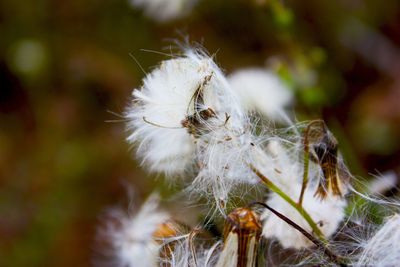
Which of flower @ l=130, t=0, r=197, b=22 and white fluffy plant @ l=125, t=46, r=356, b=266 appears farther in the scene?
flower @ l=130, t=0, r=197, b=22

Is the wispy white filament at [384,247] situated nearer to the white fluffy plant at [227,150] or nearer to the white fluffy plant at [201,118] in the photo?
the white fluffy plant at [227,150]

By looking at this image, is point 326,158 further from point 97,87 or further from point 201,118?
point 97,87

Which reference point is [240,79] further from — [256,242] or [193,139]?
[256,242]

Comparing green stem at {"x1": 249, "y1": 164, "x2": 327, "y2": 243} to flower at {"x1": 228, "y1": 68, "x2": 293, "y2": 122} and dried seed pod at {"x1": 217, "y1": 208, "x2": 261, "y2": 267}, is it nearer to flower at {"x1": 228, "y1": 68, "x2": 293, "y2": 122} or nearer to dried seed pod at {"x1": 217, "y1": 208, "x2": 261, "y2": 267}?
dried seed pod at {"x1": 217, "y1": 208, "x2": 261, "y2": 267}

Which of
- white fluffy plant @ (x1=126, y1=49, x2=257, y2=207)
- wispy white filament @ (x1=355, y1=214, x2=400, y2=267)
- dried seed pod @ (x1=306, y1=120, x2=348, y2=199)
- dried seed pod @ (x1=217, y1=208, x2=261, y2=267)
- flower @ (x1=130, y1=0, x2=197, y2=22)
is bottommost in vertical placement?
wispy white filament @ (x1=355, y1=214, x2=400, y2=267)

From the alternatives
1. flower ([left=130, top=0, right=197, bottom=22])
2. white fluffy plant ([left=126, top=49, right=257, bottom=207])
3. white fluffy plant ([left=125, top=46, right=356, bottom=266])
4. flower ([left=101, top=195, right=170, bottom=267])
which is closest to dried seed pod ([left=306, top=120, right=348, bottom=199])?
white fluffy plant ([left=125, top=46, right=356, bottom=266])

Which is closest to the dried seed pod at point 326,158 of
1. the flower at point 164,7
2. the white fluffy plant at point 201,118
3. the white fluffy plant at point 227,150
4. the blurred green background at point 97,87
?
the white fluffy plant at point 227,150

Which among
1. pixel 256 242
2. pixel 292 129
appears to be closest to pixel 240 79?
pixel 292 129
